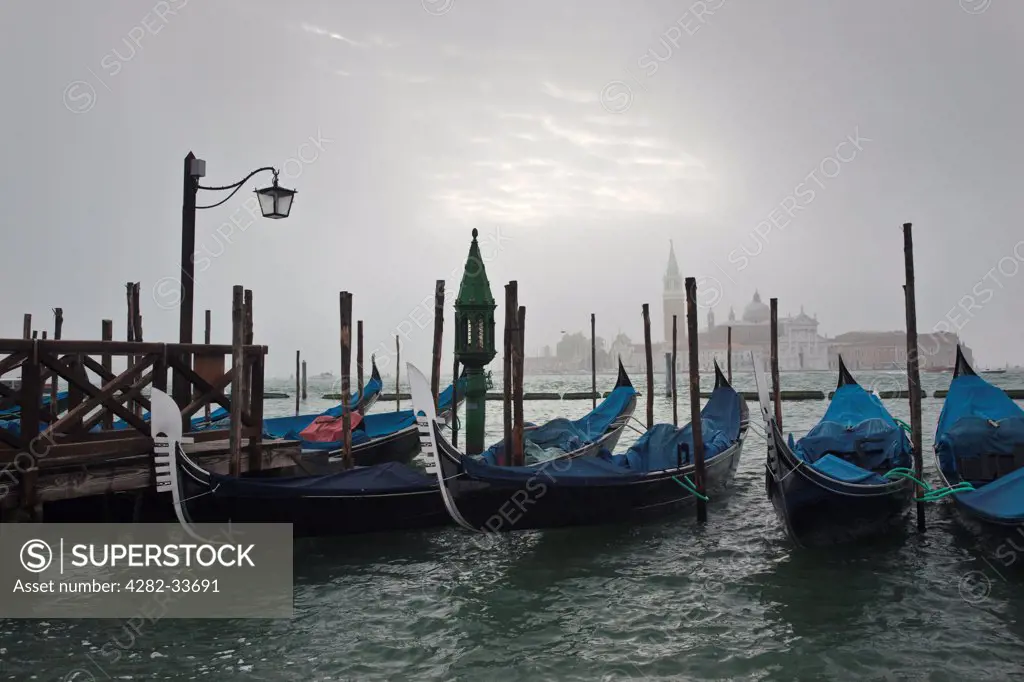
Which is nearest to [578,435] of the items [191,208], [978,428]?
[978,428]

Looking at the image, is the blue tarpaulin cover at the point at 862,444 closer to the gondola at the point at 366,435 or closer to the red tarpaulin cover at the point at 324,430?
the gondola at the point at 366,435

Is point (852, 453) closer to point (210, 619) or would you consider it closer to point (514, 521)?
point (514, 521)

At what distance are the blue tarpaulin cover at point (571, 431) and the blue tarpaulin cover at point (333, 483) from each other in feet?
4.43

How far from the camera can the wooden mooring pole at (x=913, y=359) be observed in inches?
245

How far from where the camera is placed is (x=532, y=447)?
7.92 m

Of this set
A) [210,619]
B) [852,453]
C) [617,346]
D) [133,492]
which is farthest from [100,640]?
[617,346]

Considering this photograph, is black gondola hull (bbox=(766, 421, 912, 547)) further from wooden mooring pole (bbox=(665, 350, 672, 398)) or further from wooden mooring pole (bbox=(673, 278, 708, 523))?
wooden mooring pole (bbox=(665, 350, 672, 398))

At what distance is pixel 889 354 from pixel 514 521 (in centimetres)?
12460

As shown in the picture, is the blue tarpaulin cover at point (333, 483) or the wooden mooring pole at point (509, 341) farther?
the wooden mooring pole at point (509, 341)

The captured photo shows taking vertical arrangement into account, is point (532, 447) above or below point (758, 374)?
below

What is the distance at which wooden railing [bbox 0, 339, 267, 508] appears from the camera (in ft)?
16.0

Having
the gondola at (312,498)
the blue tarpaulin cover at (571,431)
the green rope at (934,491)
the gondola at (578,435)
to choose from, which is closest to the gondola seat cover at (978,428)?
the green rope at (934,491)

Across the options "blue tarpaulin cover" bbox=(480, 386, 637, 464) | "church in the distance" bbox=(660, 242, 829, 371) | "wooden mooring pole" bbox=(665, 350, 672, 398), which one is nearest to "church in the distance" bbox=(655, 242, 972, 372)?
"church in the distance" bbox=(660, 242, 829, 371)

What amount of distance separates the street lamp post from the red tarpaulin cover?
3647 mm
